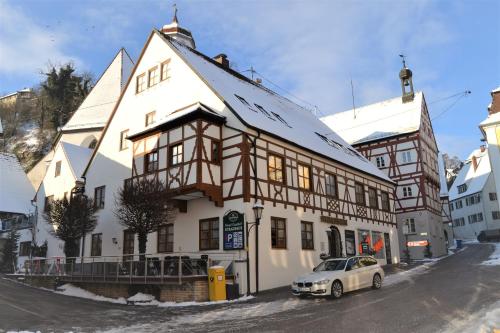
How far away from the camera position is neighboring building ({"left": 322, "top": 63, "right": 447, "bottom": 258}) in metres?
38.3

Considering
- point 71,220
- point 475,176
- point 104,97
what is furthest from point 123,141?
point 475,176

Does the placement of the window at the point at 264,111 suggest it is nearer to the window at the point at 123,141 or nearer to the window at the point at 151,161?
the window at the point at 151,161

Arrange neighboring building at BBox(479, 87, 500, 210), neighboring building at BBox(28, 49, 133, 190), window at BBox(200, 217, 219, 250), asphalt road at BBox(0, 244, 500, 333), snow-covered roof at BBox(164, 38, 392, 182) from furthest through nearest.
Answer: neighboring building at BBox(28, 49, 133, 190) → neighboring building at BBox(479, 87, 500, 210) → snow-covered roof at BBox(164, 38, 392, 182) → window at BBox(200, 217, 219, 250) → asphalt road at BBox(0, 244, 500, 333)

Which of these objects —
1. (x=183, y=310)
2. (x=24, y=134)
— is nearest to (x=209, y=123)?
(x=183, y=310)

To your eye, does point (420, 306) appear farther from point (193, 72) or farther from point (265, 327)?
point (193, 72)

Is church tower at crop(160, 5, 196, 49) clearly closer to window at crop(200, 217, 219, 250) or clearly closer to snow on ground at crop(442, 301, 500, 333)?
window at crop(200, 217, 219, 250)

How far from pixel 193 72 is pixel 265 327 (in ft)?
50.1

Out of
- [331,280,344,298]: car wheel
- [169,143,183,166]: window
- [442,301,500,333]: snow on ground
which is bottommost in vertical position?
[442,301,500,333]: snow on ground

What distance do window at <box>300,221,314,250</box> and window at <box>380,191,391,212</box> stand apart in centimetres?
1068

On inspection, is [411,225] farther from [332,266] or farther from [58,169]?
[58,169]

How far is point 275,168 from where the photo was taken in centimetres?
2105

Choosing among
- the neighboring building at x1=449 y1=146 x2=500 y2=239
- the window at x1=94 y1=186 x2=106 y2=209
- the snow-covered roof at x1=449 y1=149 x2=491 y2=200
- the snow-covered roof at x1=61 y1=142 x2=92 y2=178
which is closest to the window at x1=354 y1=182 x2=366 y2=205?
the window at x1=94 y1=186 x2=106 y2=209

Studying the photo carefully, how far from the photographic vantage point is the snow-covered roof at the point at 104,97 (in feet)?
129

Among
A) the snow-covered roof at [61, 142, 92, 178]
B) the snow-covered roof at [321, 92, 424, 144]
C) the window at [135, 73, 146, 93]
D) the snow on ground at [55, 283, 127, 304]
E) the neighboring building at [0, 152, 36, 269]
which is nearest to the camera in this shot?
the snow on ground at [55, 283, 127, 304]
